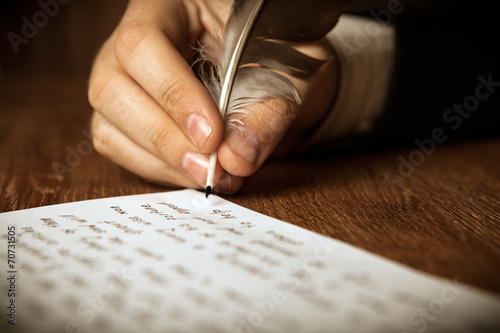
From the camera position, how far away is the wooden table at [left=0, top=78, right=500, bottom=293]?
1.59 feet

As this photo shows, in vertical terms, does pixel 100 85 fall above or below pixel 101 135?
A: above

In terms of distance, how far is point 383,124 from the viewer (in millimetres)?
1070

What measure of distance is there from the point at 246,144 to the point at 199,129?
75 mm

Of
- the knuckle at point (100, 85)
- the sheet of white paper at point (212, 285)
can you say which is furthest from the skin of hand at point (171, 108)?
the sheet of white paper at point (212, 285)

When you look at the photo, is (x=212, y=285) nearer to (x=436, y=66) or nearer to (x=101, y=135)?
(x=101, y=135)

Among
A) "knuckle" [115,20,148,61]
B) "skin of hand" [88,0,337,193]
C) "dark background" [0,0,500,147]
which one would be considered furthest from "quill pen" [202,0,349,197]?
"dark background" [0,0,500,147]

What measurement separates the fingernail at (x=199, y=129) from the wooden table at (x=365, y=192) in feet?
0.39

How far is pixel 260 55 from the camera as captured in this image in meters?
0.71

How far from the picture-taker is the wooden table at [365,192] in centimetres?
48

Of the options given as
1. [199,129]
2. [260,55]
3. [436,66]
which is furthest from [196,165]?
[436,66]

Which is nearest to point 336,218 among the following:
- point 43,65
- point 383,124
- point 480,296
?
point 480,296

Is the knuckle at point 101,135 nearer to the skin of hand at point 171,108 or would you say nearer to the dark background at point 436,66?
the skin of hand at point 171,108

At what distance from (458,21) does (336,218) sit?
84cm

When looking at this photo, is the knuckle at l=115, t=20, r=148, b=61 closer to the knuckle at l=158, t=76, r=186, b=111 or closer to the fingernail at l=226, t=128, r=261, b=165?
the knuckle at l=158, t=76, r=186, b=111
